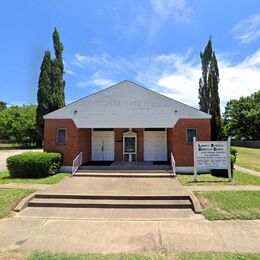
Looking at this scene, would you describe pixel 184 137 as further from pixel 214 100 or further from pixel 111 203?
pixel 214 100

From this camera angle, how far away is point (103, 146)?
17578mm

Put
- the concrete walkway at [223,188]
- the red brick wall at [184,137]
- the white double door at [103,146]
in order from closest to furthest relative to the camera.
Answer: the concrete walkway at [223,188] → the red brick wall at [184,137] → the white double door at [103,146]

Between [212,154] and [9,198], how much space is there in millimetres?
9047

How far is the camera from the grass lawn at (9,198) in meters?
7.63

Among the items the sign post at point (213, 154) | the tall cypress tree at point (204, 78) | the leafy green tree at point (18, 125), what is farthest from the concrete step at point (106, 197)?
the leafy green tree at point (18, 125)

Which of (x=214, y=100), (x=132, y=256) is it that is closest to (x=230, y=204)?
(x=132, y=256)

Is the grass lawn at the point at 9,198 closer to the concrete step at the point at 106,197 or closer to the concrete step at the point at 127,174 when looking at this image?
the concrete step at the point at 106,197

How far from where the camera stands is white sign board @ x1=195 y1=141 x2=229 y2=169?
460 inches

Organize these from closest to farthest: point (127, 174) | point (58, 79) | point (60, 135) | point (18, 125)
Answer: point (127, 174) → point (60, 135) → point (58, 79) → point (18, 125)

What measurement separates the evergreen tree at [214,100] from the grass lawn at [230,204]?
36.1 feet

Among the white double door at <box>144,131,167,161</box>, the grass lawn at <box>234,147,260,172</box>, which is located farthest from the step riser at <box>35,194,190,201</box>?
Result: the grass lawn at <box>234,147,260,172</box>

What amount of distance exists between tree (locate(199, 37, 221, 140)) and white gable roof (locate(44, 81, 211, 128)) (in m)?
6.56

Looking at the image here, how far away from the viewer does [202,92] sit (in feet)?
69.2

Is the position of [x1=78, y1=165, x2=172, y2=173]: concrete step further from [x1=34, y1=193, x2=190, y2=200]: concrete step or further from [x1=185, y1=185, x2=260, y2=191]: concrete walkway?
[x1=34, y1=193, x2=190, y2=200]: concrete step
